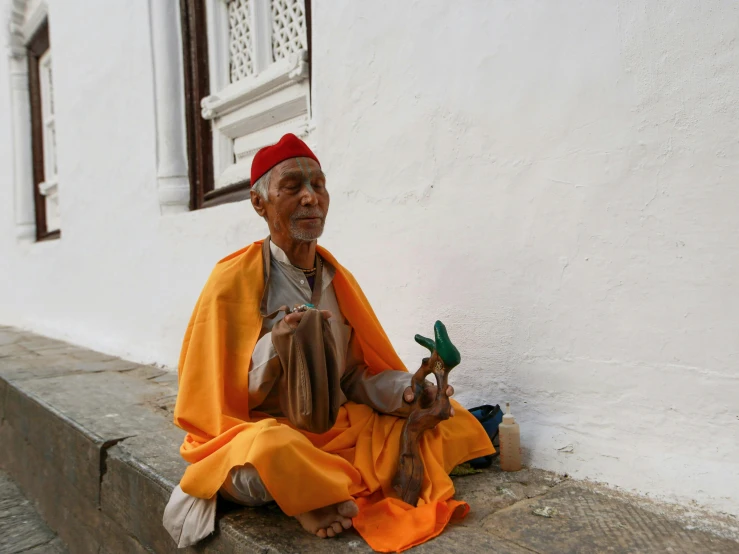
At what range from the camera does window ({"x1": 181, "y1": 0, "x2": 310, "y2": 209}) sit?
139 inches

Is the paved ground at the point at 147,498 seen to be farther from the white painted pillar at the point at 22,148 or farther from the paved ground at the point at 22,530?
the white painted pillar at the point at 22,148

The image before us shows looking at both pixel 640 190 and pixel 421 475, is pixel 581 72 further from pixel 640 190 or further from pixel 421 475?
pixel 421 475

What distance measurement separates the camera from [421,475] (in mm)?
1890

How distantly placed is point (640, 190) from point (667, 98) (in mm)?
271

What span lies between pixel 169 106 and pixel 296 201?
112 inches

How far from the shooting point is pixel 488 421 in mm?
2266

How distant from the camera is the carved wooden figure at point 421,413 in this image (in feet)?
6.18

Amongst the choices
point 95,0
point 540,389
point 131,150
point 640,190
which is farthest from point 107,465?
point 95,0

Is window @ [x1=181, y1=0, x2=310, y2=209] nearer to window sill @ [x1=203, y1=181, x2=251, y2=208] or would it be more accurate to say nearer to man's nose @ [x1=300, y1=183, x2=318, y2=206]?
window sill @ [x1=203, y1=181, x2=251, y2=208]

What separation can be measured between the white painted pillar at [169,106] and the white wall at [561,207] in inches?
66.0

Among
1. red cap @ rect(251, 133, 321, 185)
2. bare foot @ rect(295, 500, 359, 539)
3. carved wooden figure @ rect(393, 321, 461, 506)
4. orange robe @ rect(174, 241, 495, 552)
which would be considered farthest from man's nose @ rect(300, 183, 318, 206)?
bare foot @ rect(295, 500, 359, 539)

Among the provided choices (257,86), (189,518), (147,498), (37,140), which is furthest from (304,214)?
(37,140)

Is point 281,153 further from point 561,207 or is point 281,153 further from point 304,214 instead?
point 561,207

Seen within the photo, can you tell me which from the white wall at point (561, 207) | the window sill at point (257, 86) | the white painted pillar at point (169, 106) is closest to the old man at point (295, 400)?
the white wall at point (561, 207)
